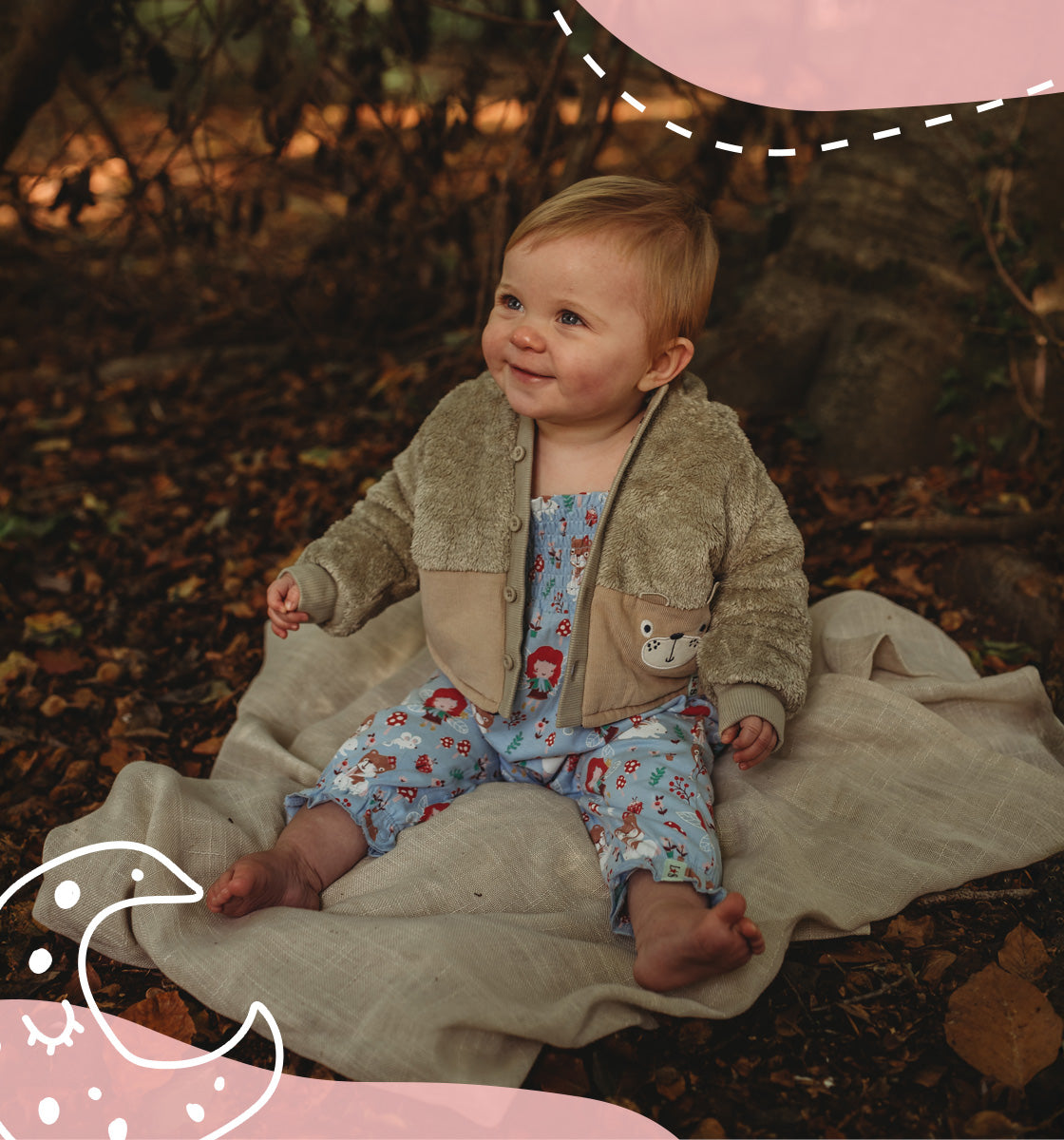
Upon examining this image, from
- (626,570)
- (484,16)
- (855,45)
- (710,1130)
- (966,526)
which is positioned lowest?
(710,1130)

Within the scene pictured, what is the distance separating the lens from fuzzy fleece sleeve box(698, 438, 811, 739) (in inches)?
86.8

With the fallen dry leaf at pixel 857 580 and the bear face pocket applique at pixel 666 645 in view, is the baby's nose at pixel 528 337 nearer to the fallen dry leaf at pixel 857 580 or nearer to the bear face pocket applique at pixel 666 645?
the bear face pocket applique at pixel 666 645

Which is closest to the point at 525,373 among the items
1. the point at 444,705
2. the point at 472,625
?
the point at 472,625

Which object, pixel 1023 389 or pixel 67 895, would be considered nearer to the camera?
pixel 67 895

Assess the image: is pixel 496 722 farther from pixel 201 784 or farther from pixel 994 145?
pixel 994 145

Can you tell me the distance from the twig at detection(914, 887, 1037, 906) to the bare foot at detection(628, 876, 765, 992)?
0.51m

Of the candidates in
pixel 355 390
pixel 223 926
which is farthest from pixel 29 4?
pixel 223 926

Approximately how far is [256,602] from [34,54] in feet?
5.57

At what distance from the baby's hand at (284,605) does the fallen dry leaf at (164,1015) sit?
757 millimetres

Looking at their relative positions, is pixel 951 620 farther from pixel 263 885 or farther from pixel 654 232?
pixel 263 885

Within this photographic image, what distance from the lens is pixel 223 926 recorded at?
2066mm

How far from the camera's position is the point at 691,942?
1.81m

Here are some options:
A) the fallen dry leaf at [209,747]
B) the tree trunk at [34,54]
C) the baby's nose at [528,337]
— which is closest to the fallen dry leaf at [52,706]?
the fallen dry leaf at [209,747]

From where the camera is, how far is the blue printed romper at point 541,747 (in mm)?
2258
